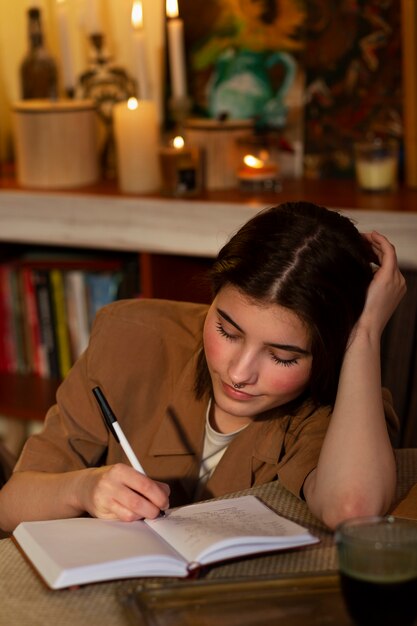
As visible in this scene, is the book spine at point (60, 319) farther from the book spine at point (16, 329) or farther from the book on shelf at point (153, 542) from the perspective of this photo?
the book on shelf at point (153, 542)

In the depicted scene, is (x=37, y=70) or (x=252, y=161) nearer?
(x=252, y=161)

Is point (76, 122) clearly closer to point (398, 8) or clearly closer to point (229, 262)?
point (398, 8)

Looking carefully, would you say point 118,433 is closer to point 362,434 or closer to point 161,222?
point 362,434

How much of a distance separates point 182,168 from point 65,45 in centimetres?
51

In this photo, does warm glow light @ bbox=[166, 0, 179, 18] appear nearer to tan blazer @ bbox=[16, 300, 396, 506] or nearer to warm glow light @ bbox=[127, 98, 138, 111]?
warm glow light @ bbox=[127, 98, 138, 111]

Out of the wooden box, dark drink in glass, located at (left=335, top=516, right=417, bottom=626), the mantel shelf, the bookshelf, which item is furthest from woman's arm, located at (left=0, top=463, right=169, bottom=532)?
the wooden box

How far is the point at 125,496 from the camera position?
3.92ft

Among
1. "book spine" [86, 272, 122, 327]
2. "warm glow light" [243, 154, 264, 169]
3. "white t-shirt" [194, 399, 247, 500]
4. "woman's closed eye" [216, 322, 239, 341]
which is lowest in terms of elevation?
"book spine" [86, 272, 122, 327]

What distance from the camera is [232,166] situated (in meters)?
2.46

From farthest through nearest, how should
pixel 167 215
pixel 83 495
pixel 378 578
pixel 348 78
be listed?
pixel 348 78
pixel 167 215
pixel 83 495
pixel 378 578

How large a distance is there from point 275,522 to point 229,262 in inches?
14.4

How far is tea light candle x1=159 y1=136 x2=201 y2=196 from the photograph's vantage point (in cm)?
238

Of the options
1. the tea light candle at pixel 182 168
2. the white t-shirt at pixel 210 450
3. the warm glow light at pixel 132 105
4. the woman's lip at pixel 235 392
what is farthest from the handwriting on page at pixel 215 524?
the warm glow light at pixel 132 105

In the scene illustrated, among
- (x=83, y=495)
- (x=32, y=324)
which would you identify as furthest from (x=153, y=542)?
(x=32, y=324)
